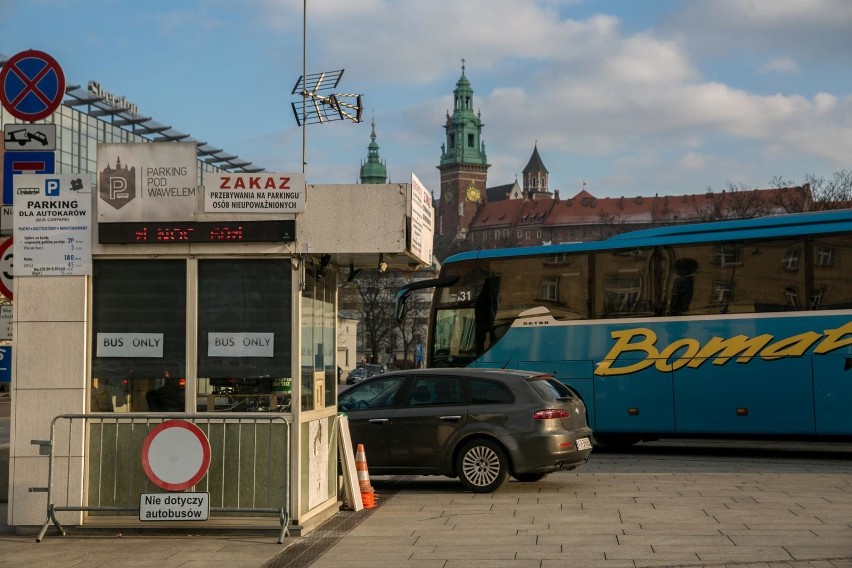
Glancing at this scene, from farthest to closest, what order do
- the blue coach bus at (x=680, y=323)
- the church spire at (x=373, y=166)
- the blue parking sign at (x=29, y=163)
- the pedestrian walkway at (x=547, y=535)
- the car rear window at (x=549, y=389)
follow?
the church spire at (x=373, y=166), the blue coach bus at (x=680, y=323), the car rear window at (x=549, y=389), the blue parking sign at (x=29, y=163), the pedestrian walkway at (x=547, y=535)

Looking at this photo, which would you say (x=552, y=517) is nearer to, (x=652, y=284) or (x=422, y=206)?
(x=422, y=206)

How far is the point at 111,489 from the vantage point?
1107 centimetres

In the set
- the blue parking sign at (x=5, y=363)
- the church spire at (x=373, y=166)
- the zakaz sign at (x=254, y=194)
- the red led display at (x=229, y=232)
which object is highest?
the church spire at (x=373, y=166)

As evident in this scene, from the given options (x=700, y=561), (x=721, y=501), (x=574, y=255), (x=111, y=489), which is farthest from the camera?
(x=574, y=255)

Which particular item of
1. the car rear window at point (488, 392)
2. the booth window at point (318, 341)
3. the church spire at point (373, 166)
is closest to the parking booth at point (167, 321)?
the booth window at point (318, 341)

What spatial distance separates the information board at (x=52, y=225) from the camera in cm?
1132

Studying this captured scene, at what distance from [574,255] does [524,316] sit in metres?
1.48

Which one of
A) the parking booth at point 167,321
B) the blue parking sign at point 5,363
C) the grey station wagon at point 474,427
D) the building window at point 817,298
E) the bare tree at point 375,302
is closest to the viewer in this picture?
the parking booth at point 167,321

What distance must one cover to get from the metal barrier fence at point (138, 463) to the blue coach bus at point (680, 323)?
11.3 m

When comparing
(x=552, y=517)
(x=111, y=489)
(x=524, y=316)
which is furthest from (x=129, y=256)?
(x=524, y=316)

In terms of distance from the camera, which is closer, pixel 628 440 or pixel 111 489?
pixel 111 489

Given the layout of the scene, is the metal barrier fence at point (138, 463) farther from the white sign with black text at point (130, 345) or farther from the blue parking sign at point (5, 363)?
the blue parking sign at point (5, 363)

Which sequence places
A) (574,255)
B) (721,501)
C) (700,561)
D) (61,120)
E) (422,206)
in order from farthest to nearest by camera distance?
(61,120)
(574,255)
(721,501)
(422,206)
(700,561)

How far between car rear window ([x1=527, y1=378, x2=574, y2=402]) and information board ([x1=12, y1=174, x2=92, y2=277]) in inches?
240
